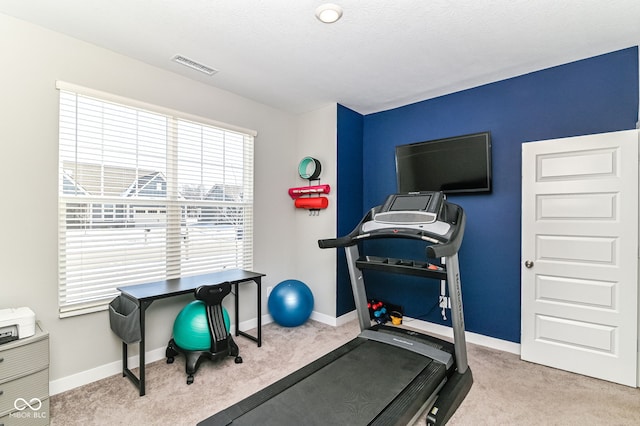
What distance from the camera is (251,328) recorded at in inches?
141

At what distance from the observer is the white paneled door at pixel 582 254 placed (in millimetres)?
2420

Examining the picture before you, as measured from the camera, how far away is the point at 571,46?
8.11 feet

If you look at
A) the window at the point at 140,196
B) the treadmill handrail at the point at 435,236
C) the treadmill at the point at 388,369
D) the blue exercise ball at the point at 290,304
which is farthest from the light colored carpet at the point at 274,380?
the treadmill handrail at the point at 435,236

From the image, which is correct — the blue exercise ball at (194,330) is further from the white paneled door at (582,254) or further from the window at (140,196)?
the white paneled door at (582,254)

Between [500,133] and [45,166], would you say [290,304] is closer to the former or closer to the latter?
[45,166]

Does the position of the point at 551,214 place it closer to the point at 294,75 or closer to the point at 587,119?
the point at 587,119

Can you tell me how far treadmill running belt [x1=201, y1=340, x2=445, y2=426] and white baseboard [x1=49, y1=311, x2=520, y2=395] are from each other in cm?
134

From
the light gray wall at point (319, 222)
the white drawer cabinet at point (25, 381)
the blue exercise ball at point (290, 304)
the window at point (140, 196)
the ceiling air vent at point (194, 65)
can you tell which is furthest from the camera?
the light gray wall at point (319, 222)

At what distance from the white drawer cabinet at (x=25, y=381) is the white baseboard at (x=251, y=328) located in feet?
1.57

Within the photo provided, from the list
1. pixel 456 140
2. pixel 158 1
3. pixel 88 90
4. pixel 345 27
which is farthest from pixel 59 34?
pixel 456 140

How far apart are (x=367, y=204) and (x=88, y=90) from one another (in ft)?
10.3

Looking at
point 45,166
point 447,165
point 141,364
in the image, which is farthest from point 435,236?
point 45,166

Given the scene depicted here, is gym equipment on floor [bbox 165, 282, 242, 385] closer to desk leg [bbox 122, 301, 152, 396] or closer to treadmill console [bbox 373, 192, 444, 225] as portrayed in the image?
desk leg [bbox 122, 301, 152, 396]

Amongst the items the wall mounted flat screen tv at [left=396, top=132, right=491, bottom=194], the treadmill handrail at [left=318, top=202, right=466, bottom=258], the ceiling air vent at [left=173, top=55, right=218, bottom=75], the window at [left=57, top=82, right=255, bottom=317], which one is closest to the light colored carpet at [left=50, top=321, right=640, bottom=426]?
the window at [left=57, top=82, right=255, bottom=317]
